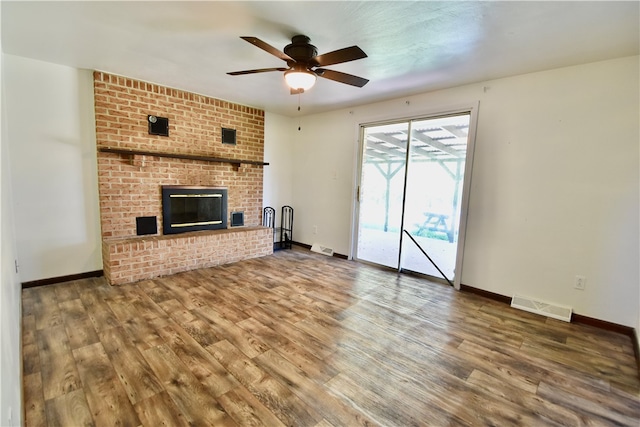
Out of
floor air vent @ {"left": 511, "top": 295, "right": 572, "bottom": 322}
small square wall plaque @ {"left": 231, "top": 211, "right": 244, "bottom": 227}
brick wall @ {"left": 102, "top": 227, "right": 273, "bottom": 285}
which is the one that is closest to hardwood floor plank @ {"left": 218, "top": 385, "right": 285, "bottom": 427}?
brick wall @ {"left": 102, "top": 227, "right": 273, "bottom": 285}

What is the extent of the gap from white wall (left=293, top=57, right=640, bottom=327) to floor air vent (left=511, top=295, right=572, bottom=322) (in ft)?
0.21

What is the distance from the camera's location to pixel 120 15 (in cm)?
203

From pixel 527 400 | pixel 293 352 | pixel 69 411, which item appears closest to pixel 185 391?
pixel 69 411

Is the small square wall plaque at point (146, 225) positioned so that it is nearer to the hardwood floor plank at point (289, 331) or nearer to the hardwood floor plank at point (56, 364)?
the hardwood floor plank at point (56, 364)

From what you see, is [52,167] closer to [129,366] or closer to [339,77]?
[129,366]

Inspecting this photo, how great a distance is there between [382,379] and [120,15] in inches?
122

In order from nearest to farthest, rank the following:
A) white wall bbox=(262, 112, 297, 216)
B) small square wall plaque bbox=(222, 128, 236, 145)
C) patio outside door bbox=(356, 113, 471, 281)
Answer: patio outside door bbox=(356, 113, 471, 281) < small square wall plaque bbox=(222, 128, 236, 145) < white wall bbox=(262, 112, 297, 216)

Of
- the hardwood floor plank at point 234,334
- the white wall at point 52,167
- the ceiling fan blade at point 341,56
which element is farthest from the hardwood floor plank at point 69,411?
the ceiling fan blade at point 341,56

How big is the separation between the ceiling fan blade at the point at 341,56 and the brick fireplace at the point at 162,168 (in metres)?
2.50

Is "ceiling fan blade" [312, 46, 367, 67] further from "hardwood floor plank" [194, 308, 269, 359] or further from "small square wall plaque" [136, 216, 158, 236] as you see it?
"small square wall plaque" [136, 216, 158, 236]

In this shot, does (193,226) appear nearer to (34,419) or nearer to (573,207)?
(34,419)

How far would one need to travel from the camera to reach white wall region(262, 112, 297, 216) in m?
4.98

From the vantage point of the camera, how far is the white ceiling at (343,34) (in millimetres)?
1854

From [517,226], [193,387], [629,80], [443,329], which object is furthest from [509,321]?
[193,387]
